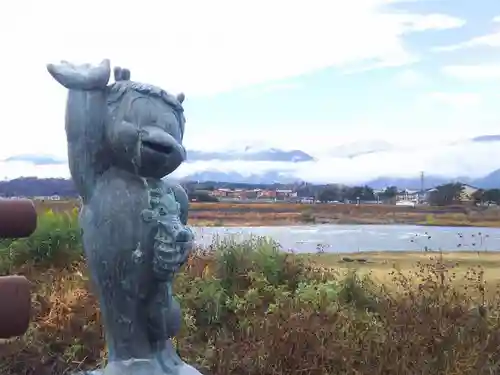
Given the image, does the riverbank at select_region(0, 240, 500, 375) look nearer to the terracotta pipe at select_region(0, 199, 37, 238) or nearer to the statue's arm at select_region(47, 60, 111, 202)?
the terracotta pipe at select_region(0, 199, 37, 238)

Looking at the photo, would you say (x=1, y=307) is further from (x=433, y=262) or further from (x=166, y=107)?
(x=433, y=262)

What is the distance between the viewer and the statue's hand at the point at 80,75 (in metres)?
2.77

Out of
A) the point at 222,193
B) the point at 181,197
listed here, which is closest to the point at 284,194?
the point at 222,193

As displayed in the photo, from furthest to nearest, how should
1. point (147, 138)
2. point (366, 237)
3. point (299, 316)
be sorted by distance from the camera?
1. point (366, 237)
2. point (299, 316)
3. point (147, 138)

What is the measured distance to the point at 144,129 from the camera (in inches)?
108

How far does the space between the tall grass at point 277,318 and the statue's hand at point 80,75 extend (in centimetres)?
300

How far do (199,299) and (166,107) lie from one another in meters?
3.80

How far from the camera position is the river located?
731 centimetres

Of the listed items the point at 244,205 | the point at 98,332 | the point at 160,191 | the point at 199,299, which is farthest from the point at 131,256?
the point at 244,205

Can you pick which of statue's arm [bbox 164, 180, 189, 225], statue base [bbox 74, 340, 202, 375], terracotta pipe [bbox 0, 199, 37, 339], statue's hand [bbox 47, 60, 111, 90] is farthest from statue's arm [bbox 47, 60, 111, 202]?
statue base [bbox 74, 340, 202, 375]

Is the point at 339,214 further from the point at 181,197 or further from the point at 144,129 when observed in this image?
the point at 144,129

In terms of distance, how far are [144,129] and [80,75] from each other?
327 mm

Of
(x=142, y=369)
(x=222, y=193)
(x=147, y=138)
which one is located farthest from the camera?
(x=222, y=193)

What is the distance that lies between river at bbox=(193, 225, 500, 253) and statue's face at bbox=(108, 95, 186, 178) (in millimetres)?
4732
